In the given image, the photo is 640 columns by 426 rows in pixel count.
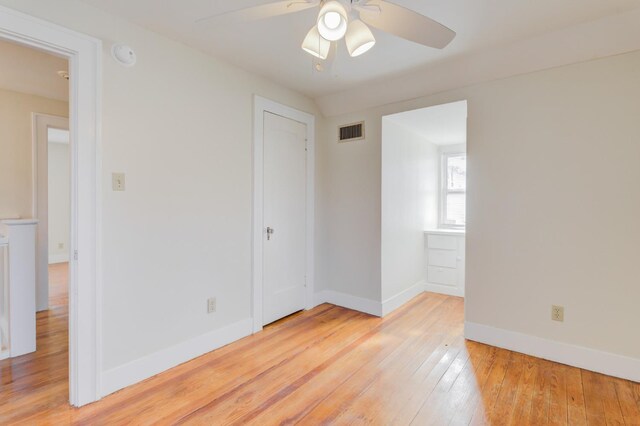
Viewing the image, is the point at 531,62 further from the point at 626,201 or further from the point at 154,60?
the point at 154,60

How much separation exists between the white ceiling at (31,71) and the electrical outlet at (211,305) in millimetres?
2168

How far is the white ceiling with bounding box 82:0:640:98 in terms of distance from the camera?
6.18 feet

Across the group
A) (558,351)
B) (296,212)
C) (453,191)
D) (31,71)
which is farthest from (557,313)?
(31,71)

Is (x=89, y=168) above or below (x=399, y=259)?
above

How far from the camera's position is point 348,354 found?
8.29 feet

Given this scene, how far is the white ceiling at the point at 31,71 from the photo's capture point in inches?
97.5

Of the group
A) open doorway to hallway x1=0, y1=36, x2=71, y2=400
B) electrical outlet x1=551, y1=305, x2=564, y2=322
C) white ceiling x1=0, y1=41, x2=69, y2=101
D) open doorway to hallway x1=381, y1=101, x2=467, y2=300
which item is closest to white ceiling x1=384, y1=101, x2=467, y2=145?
open doorway to hallway x1=381, y1=101, x2=467, y2=300

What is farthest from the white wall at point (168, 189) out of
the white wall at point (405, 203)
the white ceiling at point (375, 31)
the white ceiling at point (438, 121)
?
the white ceiling at point (438, 121)

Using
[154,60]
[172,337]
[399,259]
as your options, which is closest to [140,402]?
[172,337]

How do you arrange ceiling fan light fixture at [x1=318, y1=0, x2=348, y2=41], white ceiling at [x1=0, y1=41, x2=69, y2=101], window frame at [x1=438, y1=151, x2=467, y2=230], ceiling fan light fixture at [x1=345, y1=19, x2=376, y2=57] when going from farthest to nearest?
1. window frame at [x1=438, y1=151, x2=467, y2=230]
2. white ceiling at [x1=0, y1=41, x2=69, y2=101]
3. ceiling fan light fixture at [x1=345, y1=19, x2=376, y2=57]
4. ceiling fan light fixture at [x1=318, y1=0, x2=348, y2=41]

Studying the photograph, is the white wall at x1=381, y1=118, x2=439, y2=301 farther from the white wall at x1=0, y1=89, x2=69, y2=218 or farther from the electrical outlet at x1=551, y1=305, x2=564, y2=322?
the white wall at x1=0, y1=89, x2=69, y2=218

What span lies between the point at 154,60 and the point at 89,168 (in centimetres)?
88

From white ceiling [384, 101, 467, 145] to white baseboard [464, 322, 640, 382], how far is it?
6.42 feet

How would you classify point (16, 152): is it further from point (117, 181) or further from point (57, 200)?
point (57, 200)
